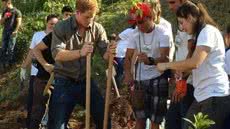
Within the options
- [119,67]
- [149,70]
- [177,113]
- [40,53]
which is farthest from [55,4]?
[177,113]

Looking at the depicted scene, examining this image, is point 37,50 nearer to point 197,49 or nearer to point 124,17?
point 197,49

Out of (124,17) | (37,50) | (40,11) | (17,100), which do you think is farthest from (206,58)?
(40,11)

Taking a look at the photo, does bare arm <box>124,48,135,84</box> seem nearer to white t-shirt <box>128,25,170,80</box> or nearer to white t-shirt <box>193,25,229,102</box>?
white t-shirt <box>128,25,170,80</box>

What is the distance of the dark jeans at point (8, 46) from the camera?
1228 cm

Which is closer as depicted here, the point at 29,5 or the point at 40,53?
the point at 40,53

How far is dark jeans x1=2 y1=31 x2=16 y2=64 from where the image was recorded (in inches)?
484

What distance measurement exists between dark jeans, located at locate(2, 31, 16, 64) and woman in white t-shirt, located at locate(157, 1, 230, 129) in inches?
314

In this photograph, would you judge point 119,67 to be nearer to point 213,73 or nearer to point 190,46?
point 190,46

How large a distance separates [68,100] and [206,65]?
4.90 ft

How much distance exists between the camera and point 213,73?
4.61 meters

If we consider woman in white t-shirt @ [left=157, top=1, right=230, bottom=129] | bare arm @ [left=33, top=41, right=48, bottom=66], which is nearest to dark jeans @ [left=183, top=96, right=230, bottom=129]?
woman in white t-shirt @ [left=157, top=1, right=230, bottom=129]

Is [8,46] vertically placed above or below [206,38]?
below

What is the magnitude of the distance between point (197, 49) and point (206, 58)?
0.16 meters

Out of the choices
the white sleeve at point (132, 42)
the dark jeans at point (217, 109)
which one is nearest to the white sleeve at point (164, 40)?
the white sleeve at point (132, 42)
